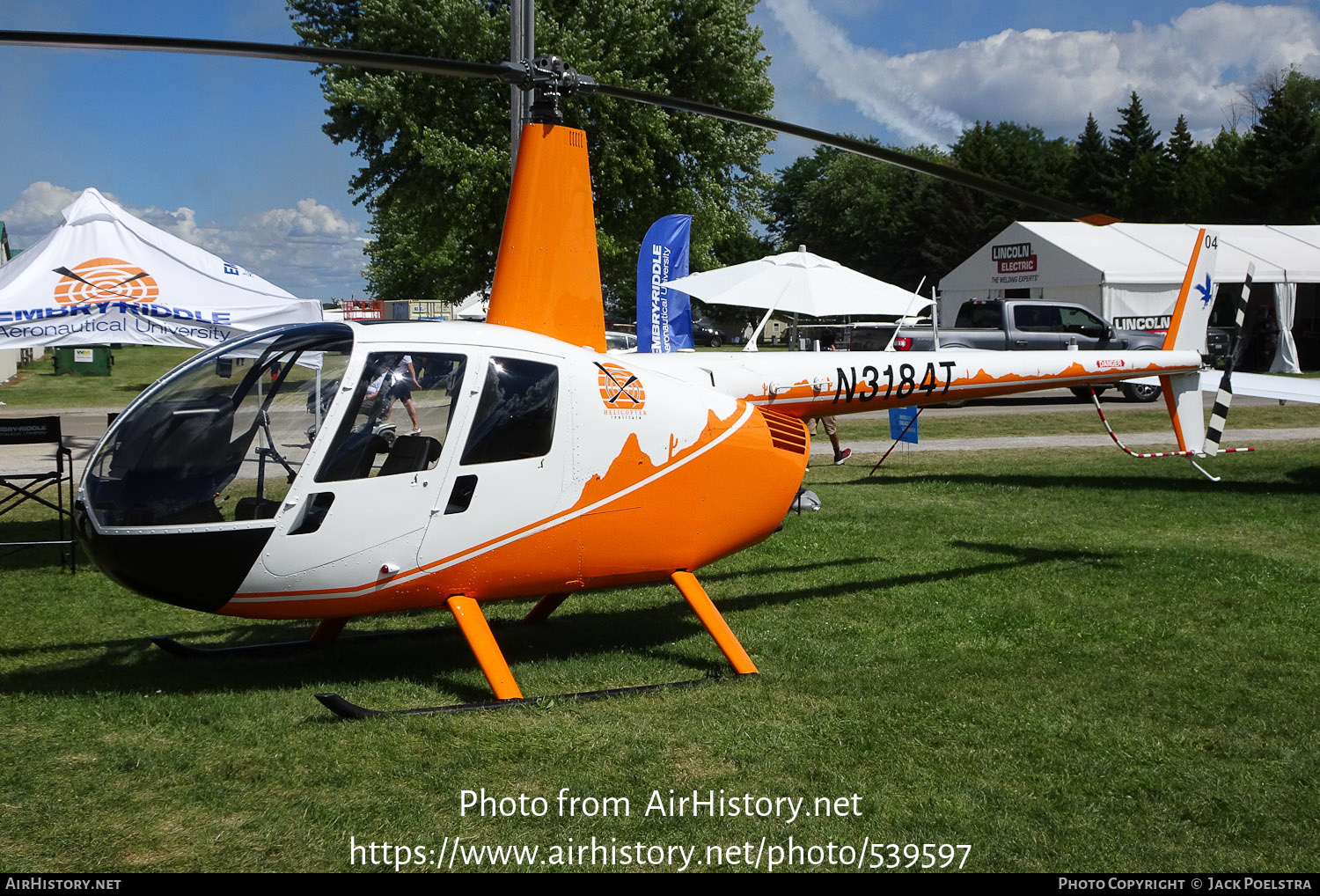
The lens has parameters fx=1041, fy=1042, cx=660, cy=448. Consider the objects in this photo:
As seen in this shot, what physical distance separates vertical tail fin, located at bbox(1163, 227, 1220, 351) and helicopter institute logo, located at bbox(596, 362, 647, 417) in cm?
541

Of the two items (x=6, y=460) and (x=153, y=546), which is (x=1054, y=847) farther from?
(x=6, y=460)

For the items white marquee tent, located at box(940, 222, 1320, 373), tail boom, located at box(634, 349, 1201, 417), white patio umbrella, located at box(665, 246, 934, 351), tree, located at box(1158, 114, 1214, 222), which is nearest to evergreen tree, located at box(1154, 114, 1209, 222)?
tree, located at box(1158, 114, 1214, 222)

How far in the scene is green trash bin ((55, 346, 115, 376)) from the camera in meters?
34.4

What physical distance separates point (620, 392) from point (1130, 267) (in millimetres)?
24523

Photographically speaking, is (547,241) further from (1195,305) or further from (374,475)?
(1195,305)

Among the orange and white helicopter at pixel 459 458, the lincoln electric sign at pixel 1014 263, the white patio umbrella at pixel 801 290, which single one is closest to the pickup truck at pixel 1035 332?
the white patio umbrella at pixel 801 290

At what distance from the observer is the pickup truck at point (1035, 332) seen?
2212cm

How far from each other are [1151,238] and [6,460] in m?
28.0

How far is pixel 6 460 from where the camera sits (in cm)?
1499

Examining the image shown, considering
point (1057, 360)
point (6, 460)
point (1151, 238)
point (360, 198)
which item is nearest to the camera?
point (1057, 360)

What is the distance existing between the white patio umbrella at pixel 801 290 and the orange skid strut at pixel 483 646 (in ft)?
33.3

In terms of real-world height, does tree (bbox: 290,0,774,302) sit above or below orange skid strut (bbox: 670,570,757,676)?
above

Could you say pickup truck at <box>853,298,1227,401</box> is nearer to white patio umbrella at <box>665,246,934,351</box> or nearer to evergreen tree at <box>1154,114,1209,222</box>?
white patio umbrella at <box>665,246,934,351</box>

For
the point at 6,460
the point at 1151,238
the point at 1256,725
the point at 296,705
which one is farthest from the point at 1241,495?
the point at 1151,238
